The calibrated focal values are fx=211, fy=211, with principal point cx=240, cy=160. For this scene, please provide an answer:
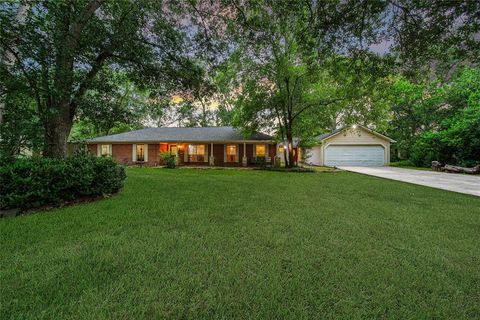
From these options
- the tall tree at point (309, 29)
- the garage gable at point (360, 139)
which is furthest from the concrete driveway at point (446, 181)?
the garage gable at point (360, 139)

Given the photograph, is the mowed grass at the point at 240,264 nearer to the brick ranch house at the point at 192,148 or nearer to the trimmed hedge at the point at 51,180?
the trimmed hedge at the point at 51,180

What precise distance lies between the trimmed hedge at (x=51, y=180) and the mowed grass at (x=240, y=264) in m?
0.53

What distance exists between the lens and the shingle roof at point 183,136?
18188 millimetres

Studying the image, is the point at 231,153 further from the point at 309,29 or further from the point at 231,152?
the point at 309,29

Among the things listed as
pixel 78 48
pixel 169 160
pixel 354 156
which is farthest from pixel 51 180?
pixel 354 156

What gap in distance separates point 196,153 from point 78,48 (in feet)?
44.6

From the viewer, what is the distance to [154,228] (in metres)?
3.71

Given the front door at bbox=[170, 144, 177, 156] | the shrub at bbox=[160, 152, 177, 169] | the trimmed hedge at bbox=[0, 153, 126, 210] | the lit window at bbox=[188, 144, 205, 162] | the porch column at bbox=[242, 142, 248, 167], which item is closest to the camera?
the trimmed hedge at bbox=[0, 153, 126, 210]

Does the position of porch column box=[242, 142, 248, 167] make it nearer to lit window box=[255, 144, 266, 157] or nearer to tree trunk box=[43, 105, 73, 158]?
lit window box=[255, 144, 266, 157]

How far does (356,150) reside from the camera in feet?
67.4

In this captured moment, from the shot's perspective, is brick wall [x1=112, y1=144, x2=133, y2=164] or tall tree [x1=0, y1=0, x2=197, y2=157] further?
brick wall [x1=112, y1=144, x2=133, y2=164]

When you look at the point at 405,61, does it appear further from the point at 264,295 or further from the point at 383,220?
the point at 264,295

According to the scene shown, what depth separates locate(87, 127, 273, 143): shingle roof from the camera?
1819 cm

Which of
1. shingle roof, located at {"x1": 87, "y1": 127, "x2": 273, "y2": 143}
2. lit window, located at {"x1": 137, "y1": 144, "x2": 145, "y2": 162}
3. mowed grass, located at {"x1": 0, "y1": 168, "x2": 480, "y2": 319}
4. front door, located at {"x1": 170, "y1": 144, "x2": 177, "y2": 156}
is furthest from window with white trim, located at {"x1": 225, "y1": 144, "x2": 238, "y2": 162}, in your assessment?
mowed grass, located at {"x1": 0, "y1": 168, "x2": 480, "y2": 319}
